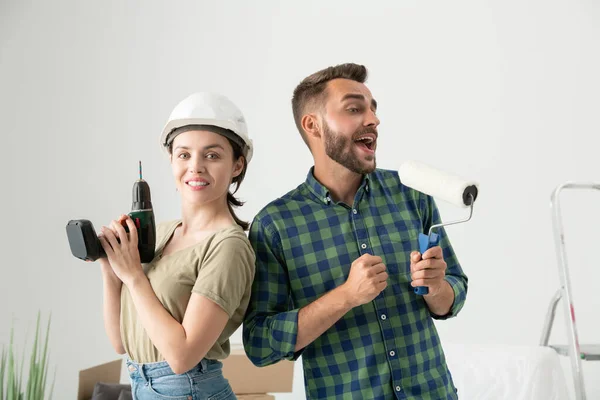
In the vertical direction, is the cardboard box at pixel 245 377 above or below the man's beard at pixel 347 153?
below

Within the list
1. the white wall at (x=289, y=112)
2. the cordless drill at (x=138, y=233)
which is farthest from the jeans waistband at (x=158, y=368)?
the white wall at (x=289, y=112)

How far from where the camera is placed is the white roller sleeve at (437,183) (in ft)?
4.52

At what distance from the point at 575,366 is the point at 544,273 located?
1168 mm

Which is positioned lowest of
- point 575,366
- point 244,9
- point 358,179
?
point 575,366

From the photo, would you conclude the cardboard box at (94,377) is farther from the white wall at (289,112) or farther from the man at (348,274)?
the man at (348,274)

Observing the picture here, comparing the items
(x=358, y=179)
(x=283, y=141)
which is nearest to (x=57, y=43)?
(x=283, y=141)

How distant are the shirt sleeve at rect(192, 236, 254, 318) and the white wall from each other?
2273 mm

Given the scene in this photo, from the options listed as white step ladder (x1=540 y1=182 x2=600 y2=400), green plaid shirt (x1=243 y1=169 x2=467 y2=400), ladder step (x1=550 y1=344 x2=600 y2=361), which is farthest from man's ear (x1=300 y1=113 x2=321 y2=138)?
ladder step (x1=550 y1=344 x2=600 y2=361)

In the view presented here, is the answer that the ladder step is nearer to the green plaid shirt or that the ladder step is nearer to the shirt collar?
the green plaid shirt

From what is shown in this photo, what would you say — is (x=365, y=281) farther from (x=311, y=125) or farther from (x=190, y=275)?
(x=311, y=125)

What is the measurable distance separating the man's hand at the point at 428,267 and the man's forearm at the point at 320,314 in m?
0.15

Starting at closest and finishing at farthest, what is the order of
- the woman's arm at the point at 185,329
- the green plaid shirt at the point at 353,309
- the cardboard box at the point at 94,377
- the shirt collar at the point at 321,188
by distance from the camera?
the woman's arm at the point at 185,329 → the green plaid shirt at the point at 353,309 → the shirt collar at the point at 321,188 → the cardboard box at the point at 94,377

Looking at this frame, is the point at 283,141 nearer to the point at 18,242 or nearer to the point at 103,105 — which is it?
the point at 103,105

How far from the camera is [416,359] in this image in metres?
1.52
